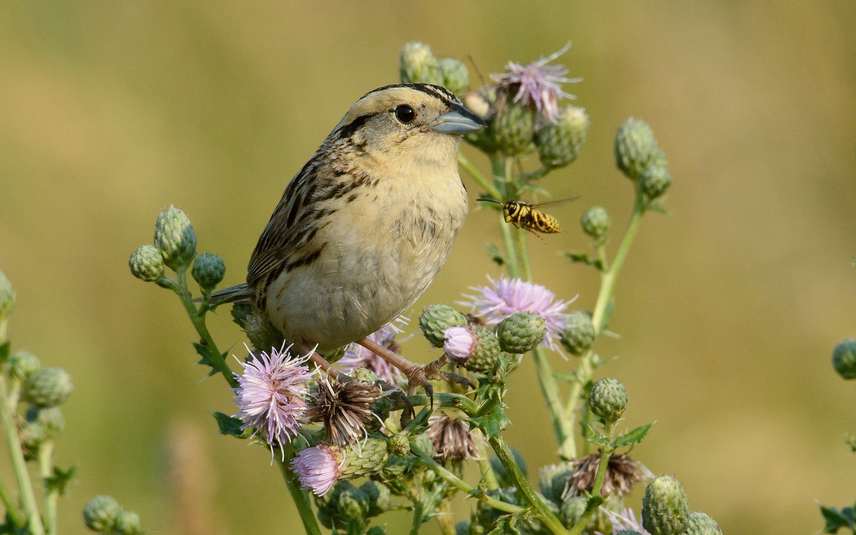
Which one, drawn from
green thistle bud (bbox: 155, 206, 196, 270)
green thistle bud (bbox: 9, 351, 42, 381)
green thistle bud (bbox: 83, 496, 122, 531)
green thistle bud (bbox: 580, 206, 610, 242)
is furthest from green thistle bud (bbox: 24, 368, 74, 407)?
green thistle bud (bbox: 580, 206, 610, 242)

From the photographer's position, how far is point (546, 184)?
8.15 meters

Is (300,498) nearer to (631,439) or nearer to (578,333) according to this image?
(631,439)

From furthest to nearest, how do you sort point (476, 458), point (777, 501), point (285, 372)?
point (777, 501)
point (476, 458)
point (285, 372)

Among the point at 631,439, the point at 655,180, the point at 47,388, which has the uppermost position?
the point at 655,180

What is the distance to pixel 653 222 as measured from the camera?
8625mm

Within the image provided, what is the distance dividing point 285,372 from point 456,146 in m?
1.32

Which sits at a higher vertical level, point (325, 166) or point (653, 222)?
point (653, 222)

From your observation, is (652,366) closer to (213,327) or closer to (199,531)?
(213,327)

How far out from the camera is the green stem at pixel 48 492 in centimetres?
364

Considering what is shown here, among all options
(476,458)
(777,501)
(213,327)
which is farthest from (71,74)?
(476,458)

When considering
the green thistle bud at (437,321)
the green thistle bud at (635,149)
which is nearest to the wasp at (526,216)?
the green thistle bud at (635,149)

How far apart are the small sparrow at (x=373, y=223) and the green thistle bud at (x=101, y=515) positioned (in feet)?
3.27

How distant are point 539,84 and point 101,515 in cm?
246

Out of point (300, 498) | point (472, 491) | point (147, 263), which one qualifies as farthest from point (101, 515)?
point (472, 491)
